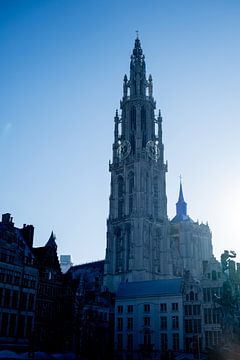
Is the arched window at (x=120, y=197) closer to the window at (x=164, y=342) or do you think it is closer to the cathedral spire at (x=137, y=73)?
the cathedral spire at (x=137, y=73)

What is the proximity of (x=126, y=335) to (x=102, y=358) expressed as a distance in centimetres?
509

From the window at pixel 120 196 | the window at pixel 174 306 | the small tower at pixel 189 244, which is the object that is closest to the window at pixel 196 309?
the window at pixel 174 306

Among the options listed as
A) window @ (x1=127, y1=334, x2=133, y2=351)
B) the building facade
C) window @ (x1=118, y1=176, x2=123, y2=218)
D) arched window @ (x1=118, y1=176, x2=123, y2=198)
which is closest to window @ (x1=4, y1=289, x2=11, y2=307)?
the building facade

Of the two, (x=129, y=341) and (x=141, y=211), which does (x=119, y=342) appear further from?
(x=141, y=211)

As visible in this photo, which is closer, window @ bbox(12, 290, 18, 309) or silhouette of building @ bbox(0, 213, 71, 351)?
silhouette of building @ bbox(0, 213, 71, 351)

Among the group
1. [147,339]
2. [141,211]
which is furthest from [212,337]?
[141,211]

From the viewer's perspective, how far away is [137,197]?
317ft

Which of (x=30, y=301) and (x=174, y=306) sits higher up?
(x=174, y=306)

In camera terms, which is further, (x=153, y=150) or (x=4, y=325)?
(x=153, y=150)

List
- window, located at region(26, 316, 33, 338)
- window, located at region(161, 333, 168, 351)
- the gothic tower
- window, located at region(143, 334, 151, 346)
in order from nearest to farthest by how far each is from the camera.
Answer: window, located at region(26, 316, 33, 338)
window, located at region(161, 333, 168, 351)
window, located at region(143, 334, 151, 346)
the gothic tower

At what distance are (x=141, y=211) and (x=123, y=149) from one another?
19.7 meters

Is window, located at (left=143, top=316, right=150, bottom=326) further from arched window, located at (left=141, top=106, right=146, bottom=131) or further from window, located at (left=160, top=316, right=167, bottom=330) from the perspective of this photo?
arched window, located at (left=141, top=106, right=146, bottom=131)

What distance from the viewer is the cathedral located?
93.2 meters

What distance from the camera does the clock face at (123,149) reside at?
347ft
